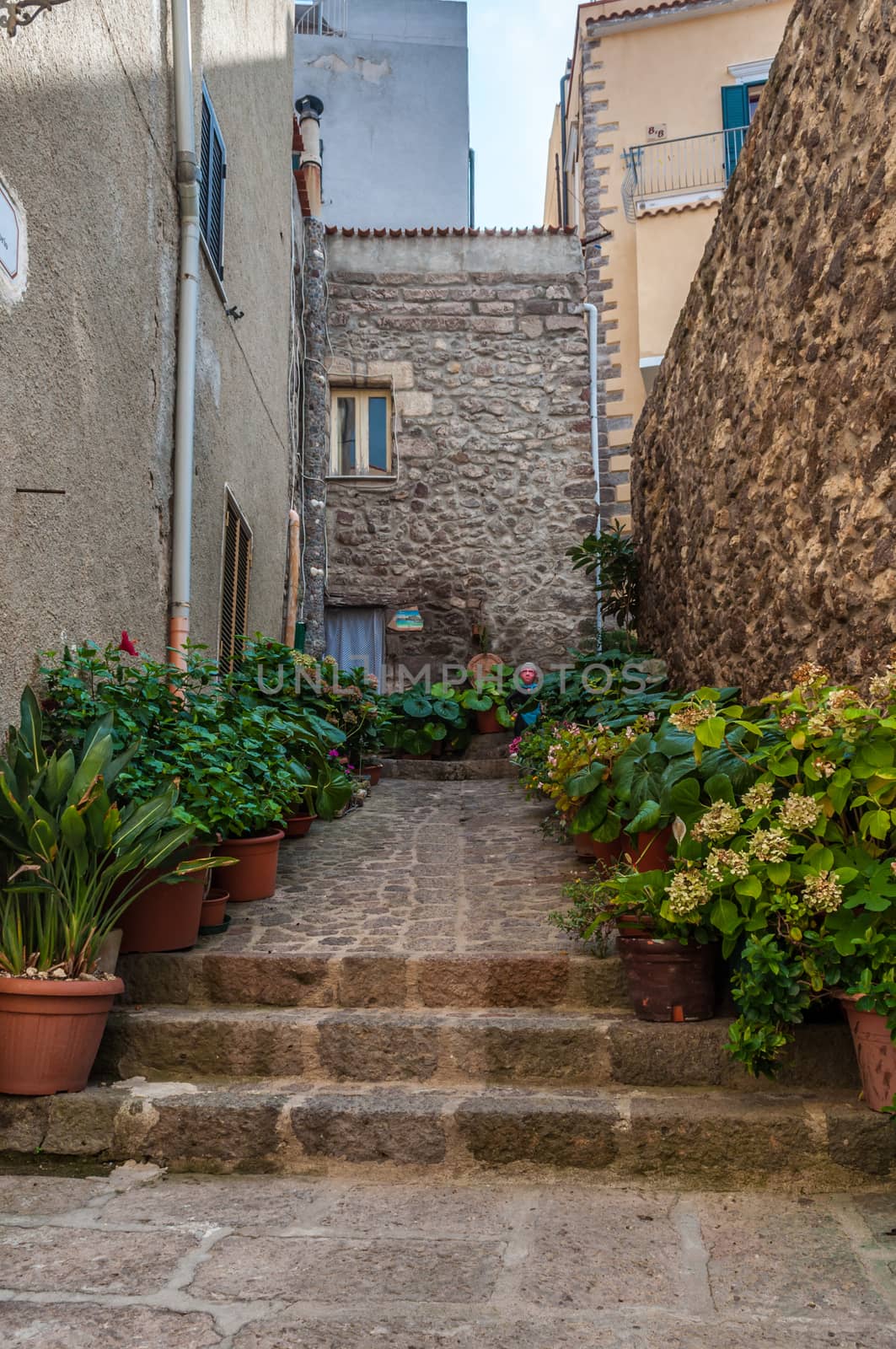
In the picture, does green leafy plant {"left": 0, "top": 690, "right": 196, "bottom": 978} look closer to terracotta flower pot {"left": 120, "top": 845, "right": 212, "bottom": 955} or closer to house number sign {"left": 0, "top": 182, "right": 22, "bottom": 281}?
terracotta flower pot {"left": 120, "top": 845, "right": 212, "bottom": 955}

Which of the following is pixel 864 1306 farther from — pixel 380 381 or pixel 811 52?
pixel 380 381

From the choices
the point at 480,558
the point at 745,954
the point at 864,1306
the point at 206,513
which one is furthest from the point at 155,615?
the point at 480,558

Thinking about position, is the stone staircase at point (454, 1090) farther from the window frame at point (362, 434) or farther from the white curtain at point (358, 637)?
the window frame at point (362, 434)

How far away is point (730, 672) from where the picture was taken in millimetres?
4895

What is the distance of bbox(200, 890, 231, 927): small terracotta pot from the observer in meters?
3.91

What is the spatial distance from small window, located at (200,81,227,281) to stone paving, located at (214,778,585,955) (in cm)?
330

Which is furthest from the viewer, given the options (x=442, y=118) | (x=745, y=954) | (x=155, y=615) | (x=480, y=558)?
(x=442, y=118)

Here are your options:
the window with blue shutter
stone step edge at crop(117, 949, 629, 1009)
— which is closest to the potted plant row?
stone step edge at crop(117, 949, 629, 1009)

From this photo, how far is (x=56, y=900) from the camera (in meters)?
2.87

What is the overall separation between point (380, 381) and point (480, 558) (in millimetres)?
2151

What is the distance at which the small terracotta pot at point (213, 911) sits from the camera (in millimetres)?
3912

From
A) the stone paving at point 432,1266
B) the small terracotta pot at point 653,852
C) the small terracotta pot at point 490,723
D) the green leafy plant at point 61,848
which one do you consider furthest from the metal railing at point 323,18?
the stone paving at point 432,1266

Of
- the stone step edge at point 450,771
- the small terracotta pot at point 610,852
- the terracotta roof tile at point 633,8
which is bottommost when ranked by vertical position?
the small terracotta pot at point 610,852

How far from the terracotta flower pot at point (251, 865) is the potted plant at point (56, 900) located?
3.94ft
